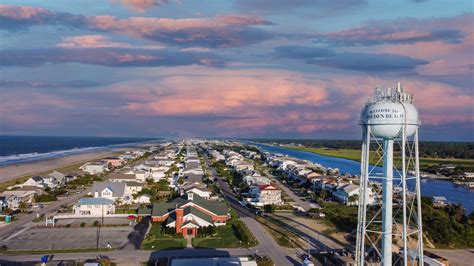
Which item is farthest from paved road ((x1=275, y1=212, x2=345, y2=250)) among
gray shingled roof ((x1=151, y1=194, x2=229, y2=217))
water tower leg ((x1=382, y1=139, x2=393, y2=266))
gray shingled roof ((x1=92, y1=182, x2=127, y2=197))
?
gray shingled roof ((x1=92, y1=182, x2=127, y2=197))

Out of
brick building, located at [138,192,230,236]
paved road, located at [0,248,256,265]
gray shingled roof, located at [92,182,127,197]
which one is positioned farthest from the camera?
gray shingled roof, located at [92,182,127,197]

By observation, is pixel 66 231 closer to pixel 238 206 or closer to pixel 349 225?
pixel 238 206

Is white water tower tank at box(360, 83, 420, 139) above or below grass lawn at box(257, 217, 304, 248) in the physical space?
above

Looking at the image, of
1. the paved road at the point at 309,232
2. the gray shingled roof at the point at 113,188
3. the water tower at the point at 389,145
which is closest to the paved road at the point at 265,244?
the paved road at the point at 309,232

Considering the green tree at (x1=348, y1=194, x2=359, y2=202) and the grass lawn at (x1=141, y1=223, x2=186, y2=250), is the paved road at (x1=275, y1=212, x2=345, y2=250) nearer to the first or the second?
the grass lawn at (x1=141, y1=223, x2=186, y2=250)

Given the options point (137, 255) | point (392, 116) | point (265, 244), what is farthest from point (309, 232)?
point (392, 116)

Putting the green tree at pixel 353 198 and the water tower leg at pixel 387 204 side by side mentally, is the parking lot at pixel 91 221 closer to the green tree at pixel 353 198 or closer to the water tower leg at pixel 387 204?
the water tower leg at pixel 387 204

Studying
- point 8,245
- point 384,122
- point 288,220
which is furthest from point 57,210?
point 384,122
